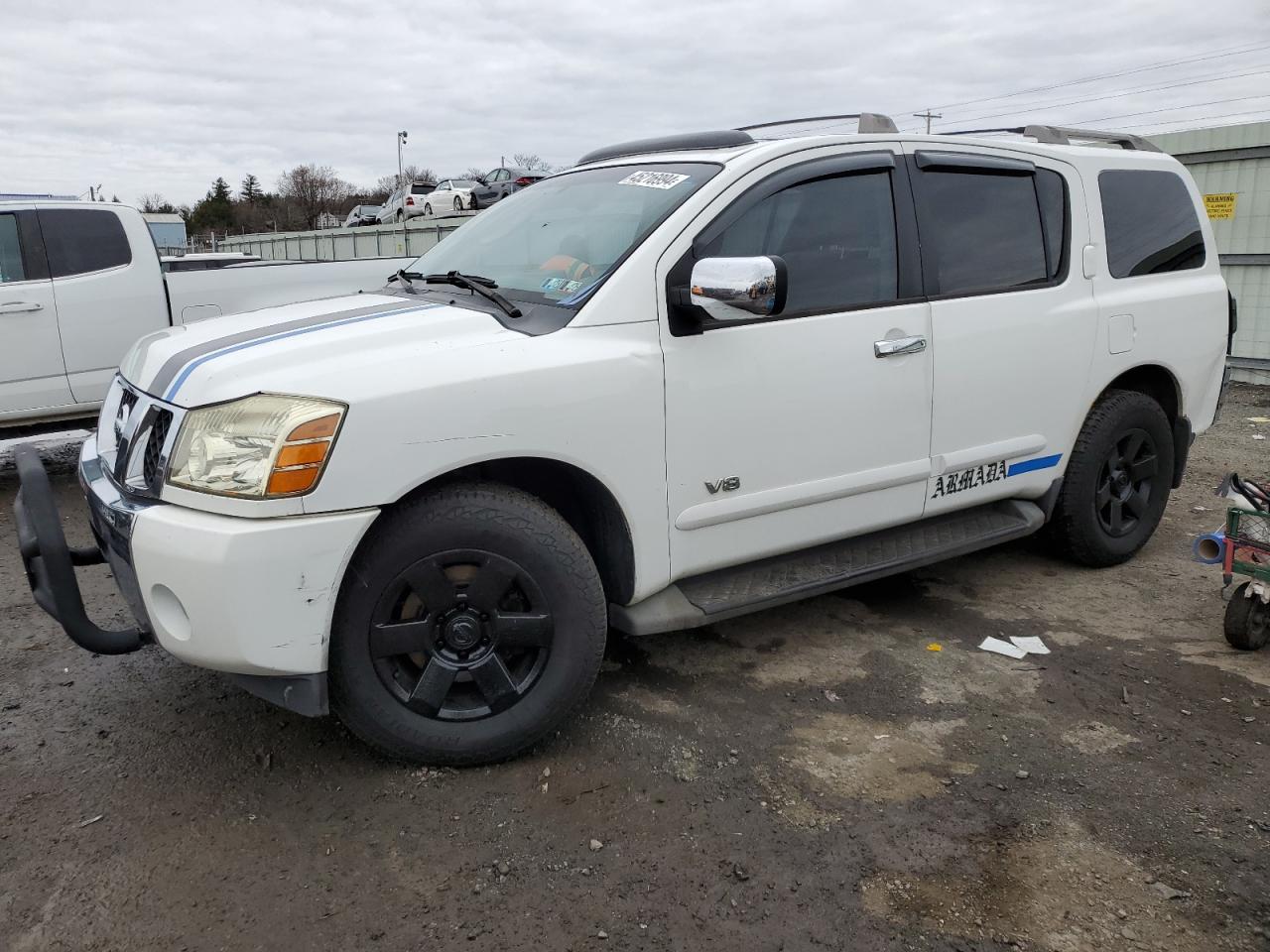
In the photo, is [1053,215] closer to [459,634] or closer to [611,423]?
[611,423]

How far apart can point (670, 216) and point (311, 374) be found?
123 centimetres

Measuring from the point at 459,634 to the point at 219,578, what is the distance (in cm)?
65

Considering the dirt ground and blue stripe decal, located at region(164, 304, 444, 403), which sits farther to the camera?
blue stripe decal, located at region(164, 304, 444, 403)

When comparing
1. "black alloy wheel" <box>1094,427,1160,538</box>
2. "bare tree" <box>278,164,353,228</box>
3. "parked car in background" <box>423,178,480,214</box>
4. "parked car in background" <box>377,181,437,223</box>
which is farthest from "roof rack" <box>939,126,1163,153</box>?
"bare tree" <box>278,164,353,228</box>

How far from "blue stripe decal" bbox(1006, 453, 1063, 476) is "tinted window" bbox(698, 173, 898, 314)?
0.99 m

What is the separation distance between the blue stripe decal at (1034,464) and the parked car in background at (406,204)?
32.7 metres

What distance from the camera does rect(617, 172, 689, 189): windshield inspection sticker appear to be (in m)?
3.29

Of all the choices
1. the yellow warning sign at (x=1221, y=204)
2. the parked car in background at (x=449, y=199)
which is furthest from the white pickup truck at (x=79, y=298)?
the parked car in background at (x=449, y=199)

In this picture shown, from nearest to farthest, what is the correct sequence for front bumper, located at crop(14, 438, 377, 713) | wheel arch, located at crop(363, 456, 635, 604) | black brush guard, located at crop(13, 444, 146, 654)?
front bumper, located at crop(14, 438, 377, 713), black brush guard, located at crop(13, 444, 146, 654), wheel arch, located at crop(363, 456, 635, 604)

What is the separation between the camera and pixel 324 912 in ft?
7.55

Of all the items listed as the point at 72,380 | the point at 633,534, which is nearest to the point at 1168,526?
the point at 633,534

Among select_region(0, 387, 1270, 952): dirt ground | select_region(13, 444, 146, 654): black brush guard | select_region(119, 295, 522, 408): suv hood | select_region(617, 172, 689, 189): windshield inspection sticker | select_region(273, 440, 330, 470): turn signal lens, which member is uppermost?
select_region(617, 172, 689, 189): windshield inspection sticker

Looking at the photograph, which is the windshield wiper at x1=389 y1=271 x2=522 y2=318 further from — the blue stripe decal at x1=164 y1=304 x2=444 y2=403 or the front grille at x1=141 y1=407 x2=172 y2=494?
the front grille at x1=141 y1=407 x2=172 y2=494

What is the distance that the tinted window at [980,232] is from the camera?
12.2 feet
